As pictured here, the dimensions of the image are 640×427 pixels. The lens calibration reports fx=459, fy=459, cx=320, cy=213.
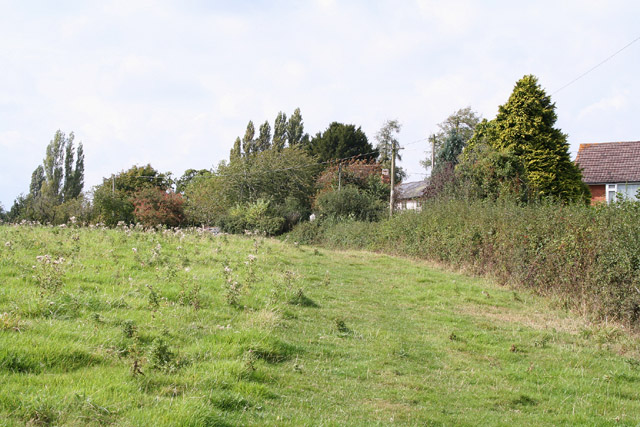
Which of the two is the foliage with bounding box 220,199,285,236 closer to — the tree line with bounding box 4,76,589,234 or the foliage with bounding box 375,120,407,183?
the tree line with bounding box 4,76,589,234

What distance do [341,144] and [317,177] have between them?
6.89 metres

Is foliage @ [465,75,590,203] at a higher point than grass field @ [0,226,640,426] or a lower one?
higher

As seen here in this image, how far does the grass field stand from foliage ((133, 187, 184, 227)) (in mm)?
25794

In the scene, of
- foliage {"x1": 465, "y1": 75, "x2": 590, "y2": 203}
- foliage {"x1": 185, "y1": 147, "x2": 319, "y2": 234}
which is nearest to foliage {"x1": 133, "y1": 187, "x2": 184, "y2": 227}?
foliage {"x1": 185, "y1": 147, "x2": 319, "y2": 234}

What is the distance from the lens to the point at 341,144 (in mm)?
53188

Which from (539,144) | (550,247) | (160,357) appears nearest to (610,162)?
(539,144)

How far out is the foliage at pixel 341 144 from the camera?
174ft

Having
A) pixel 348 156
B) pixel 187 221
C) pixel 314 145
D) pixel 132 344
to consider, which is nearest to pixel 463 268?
pixel 132 344

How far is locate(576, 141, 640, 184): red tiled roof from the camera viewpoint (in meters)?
25.9

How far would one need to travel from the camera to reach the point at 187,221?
41.0m

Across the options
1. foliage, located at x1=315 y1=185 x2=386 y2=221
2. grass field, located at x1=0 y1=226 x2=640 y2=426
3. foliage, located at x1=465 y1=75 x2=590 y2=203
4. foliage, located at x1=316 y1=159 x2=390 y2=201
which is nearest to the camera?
grass field, located at x1=0 y1=226 x2=640 y2=426

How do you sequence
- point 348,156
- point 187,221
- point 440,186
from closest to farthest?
point 440,186
point 187,221
point 348,156

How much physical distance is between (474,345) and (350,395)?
3324 mm

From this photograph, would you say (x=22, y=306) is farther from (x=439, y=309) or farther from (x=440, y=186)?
(x=440, y=186)
